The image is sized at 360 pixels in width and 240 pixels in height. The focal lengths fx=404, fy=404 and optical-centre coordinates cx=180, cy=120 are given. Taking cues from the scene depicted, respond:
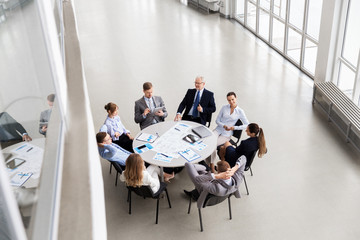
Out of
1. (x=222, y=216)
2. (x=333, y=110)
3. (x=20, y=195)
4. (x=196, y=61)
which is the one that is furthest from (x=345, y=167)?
(x=20, y=195)

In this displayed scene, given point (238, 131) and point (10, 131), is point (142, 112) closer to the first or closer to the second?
point (238, 131)

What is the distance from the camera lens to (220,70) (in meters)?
10.9

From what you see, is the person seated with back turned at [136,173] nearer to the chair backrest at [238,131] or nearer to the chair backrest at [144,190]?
the chair backrest at [144,190]

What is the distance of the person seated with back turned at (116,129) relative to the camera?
6.68 metres

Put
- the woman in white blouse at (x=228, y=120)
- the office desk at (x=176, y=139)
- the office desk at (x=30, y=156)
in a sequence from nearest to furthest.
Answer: the office desk at (x=30, y=156)
the office desk at (x=176, y=139)
the woman in white blouse at (x=228, y=120)

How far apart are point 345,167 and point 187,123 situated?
9.34 ft

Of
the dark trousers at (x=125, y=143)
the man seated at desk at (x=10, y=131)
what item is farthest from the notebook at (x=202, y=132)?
the man seated at desk at (x=10, y=131)

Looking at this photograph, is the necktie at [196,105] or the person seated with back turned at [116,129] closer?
the person seated with back turned at [116,129]

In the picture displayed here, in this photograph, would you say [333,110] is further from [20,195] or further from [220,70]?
[20,195]

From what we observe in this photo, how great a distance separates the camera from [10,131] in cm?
147

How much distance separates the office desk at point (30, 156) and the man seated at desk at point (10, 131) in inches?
0.8

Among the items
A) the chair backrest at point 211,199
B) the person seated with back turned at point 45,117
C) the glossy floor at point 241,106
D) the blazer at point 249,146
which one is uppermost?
the person seated with back turned at point 45,117

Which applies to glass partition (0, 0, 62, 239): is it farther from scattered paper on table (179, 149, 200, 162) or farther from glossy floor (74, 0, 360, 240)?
glossy floor (74, 0, 360, 240)

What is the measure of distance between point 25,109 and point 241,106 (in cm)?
754
